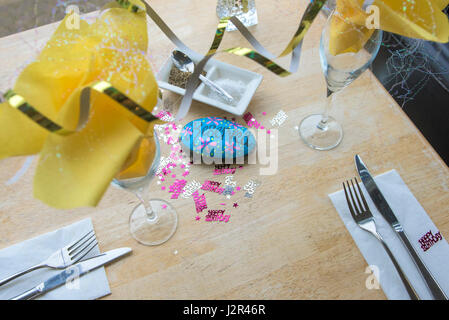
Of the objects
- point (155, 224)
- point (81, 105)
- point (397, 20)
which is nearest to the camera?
point (81, 105)

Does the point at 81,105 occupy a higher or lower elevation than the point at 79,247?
higher

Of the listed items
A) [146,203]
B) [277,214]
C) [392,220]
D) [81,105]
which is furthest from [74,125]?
[392,220]

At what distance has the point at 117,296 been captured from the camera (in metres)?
0.44

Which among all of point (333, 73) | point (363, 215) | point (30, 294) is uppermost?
point (333, 73)

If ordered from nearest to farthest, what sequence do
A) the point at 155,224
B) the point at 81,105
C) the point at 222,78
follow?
the point at 81,105, the point at 155,224, the point at 222,78

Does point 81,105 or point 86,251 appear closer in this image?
point 81,105

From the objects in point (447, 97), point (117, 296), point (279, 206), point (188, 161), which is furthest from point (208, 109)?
point (447, 97)

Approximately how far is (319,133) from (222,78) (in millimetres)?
203

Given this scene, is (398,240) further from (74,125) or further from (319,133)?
(74,125)

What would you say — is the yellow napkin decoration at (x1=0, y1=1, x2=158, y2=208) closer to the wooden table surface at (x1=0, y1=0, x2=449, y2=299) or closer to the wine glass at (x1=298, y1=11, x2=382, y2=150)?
the wooden table surface at (x1=0, y1=0, x2=449, y2=299)

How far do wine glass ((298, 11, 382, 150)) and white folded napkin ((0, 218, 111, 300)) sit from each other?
390mm

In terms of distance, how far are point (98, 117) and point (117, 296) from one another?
28 cm

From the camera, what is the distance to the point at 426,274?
43 centimetres

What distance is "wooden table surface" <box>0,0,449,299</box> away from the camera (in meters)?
0.45
